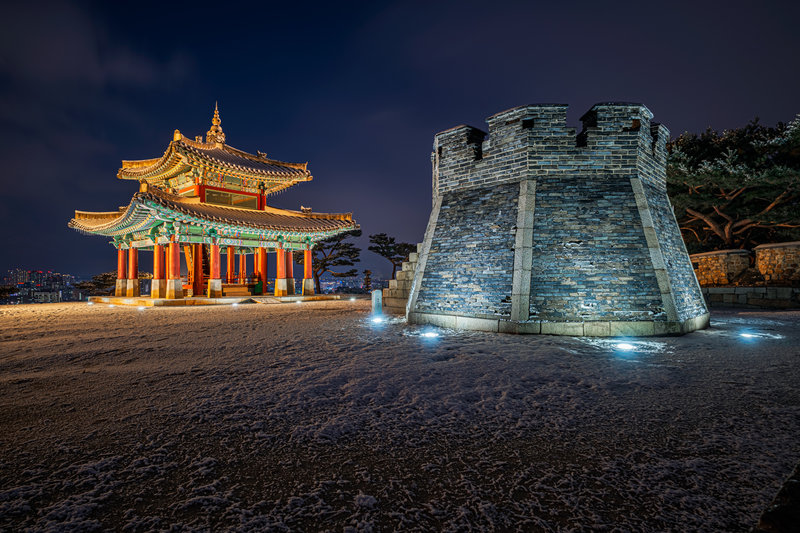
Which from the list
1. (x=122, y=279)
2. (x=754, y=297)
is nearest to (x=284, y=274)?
(x=122, y=279)

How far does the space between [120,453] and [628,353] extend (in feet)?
18.9

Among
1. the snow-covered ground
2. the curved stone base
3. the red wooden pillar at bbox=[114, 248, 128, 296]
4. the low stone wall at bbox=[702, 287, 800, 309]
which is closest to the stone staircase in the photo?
the curved stone base

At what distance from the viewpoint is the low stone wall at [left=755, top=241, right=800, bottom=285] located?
36.0ft

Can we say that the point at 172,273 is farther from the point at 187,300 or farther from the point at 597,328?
the point at 597,328

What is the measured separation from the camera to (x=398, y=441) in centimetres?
227

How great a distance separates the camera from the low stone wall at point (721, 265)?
1254 cm

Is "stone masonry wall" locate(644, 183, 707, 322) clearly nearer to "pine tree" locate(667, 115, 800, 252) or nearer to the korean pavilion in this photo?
"pine tree" locate(667, 115, 800, 252)

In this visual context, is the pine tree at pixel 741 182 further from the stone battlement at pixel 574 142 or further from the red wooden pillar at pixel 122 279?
the red wooden pillar at pixel 122 279

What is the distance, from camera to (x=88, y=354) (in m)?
4.90

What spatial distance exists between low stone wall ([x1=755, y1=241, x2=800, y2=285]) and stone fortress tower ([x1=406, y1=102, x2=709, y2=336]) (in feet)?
23.5

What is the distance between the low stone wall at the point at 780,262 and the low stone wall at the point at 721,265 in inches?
22.2

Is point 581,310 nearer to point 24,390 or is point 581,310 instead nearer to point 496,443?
point 496,443

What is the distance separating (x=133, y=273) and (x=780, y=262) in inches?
1129

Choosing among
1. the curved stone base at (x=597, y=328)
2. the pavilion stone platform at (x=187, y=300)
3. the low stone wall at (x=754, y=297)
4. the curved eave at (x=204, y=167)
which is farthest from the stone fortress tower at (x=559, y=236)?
the curved eave at (x=204, y=167)
